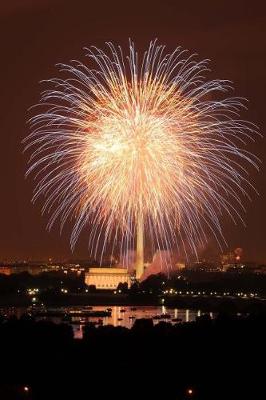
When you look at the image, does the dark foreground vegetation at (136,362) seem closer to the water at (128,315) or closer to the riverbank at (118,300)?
the water at (128,315)

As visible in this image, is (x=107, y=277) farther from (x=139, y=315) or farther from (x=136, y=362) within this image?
(x=136, y=362)

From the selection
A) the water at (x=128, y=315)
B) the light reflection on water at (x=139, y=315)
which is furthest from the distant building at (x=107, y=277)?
the light reflection on water at (x=139, y=315)

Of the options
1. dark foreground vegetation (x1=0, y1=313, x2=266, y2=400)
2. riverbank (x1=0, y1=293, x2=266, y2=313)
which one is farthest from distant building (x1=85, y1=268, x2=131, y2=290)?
dark foreground vegetation (x1=0, y1=313, x2=266, y2=400)

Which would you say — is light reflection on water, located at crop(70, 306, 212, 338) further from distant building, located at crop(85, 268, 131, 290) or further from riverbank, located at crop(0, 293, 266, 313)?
distant building, located at crop(85, 268, 131, 290)

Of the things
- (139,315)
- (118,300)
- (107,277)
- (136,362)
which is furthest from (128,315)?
(136,362)

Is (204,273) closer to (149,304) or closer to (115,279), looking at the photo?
(115,279)

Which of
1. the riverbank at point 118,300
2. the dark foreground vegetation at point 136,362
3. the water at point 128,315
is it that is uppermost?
the riverbank at point 118,300

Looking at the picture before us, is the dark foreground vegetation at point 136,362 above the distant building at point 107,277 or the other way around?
the other way around

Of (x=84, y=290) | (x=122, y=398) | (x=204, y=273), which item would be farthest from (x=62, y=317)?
(x=204, y=273)
